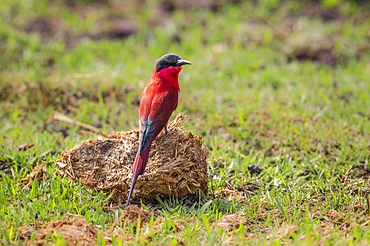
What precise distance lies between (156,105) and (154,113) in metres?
0.12

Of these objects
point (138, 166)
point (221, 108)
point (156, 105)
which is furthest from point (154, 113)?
point (221, 108)

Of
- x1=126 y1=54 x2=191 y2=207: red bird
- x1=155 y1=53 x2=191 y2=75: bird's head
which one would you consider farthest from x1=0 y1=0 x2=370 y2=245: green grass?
x1=155 y1=53 x2=191 y2=75: bird's head

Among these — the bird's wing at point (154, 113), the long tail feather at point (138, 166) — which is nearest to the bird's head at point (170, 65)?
the bird's wing at point (154, 113)

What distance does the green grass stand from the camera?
175 inches

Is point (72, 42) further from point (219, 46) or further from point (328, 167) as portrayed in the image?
point (328, 167)

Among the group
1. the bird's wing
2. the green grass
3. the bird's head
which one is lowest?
the green grass

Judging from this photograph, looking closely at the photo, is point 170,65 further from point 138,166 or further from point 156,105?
point 138,166

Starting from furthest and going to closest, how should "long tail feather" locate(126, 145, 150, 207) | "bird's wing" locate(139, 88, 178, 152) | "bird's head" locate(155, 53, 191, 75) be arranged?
1. "bird's head" locate(155, 53, 191, 75)
2. "bird's wing" locate(139, 88, 178, 152)
3. "long tail feather" locate(126, 145, 150, 207)

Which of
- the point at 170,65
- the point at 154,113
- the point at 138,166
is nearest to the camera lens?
the point at 138,166

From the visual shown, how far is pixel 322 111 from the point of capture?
6695 mm

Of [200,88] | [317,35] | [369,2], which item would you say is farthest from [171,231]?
[369,2]

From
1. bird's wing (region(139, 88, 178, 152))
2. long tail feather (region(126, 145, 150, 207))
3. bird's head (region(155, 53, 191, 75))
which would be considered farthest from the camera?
bird's head (region(155, 53, 191, 75))

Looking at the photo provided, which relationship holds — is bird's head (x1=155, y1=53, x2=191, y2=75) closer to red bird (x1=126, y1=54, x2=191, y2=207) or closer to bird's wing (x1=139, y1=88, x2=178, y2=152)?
red bird (x1=126, y1=54, x2=191, y2=207)

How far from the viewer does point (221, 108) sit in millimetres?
6789
